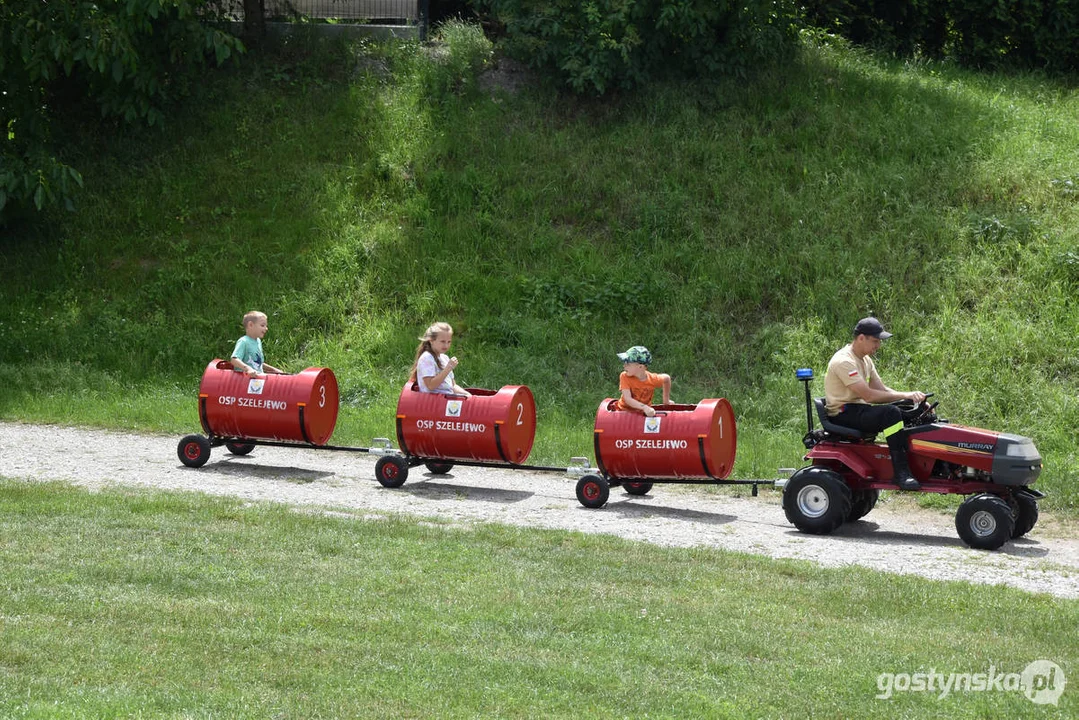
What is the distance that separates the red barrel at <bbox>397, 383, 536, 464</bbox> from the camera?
12.5m

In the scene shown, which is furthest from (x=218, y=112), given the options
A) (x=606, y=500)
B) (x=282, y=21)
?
(x=606, y=500)

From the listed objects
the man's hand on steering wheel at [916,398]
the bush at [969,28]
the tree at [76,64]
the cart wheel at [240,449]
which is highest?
the bush at [969,28]

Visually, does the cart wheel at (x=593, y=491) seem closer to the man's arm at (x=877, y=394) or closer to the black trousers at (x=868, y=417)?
the black trousers at (x=868, y=417)

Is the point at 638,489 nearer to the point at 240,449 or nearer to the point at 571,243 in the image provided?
the point at 240,449

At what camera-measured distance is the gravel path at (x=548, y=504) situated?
1000cm

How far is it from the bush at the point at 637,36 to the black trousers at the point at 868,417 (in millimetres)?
11525

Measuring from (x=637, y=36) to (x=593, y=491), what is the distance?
11.7 m

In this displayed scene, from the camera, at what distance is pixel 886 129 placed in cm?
2112

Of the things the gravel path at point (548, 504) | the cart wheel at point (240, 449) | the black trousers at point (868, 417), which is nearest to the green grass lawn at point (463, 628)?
the gravel path at point (548, 504)

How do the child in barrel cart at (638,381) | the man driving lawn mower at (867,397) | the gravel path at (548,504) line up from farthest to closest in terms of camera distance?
1. the child in barrel cart at (638,381)
2. the man driving lawn mower at (867,397)
3. the gravel path at (548,504)

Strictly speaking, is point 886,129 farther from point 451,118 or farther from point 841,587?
point 841,587

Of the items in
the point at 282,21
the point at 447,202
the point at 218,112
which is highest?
the point at 282,21

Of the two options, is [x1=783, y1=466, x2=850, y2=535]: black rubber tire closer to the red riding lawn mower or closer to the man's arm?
the red riding lawn mower

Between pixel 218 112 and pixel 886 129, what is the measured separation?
1218cm
